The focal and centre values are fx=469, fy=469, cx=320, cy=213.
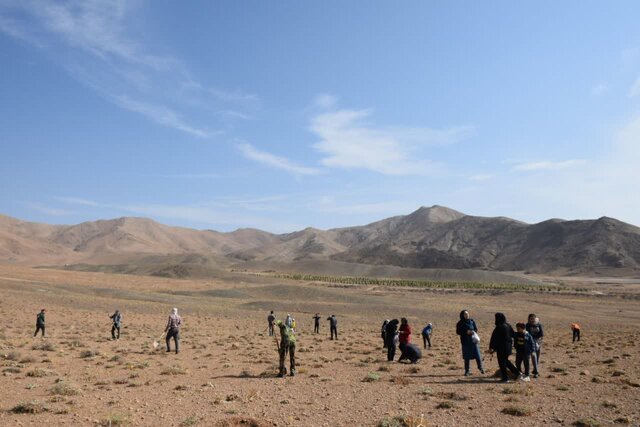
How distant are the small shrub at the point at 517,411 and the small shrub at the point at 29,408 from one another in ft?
32.3

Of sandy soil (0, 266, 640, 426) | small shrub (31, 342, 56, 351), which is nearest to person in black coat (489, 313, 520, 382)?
sandy soil (0, 266, 640, 426)

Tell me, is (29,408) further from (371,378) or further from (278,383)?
(371,378)

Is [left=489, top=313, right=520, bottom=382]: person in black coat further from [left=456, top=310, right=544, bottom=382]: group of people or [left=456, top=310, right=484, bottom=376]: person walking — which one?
[left=456, top=310, right=484, bottom=376]: person walking

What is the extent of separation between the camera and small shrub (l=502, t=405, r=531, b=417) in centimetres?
996

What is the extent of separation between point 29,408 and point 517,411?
10.3 meters

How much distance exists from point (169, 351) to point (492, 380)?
41.9 ft

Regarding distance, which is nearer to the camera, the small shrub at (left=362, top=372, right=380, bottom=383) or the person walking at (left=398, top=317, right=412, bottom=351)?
the small shrub at (left=362, top=372, right=380, bottom=383)

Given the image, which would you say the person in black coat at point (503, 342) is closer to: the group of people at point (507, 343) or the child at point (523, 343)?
the group of people at point (507, 343)

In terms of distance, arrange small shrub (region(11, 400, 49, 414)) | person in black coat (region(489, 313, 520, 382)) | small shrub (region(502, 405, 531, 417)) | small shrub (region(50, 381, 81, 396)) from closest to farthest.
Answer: small shrub (region(11, 400, 49, 414))
small shrub (region(502, 405, 531, 417))
small shrub (region(50, 381, 81, 396))
person in black coat (region(489, 313, 520, 382))

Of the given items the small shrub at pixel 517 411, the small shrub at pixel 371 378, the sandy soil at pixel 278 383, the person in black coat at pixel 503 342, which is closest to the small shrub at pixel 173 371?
the sandy soil at pixel 278 383

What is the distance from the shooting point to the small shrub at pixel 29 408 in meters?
9.83

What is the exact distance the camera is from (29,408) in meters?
9.84

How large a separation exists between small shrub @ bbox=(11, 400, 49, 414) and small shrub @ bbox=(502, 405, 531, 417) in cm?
985

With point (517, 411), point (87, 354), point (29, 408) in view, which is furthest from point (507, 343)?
point (87, 354)
